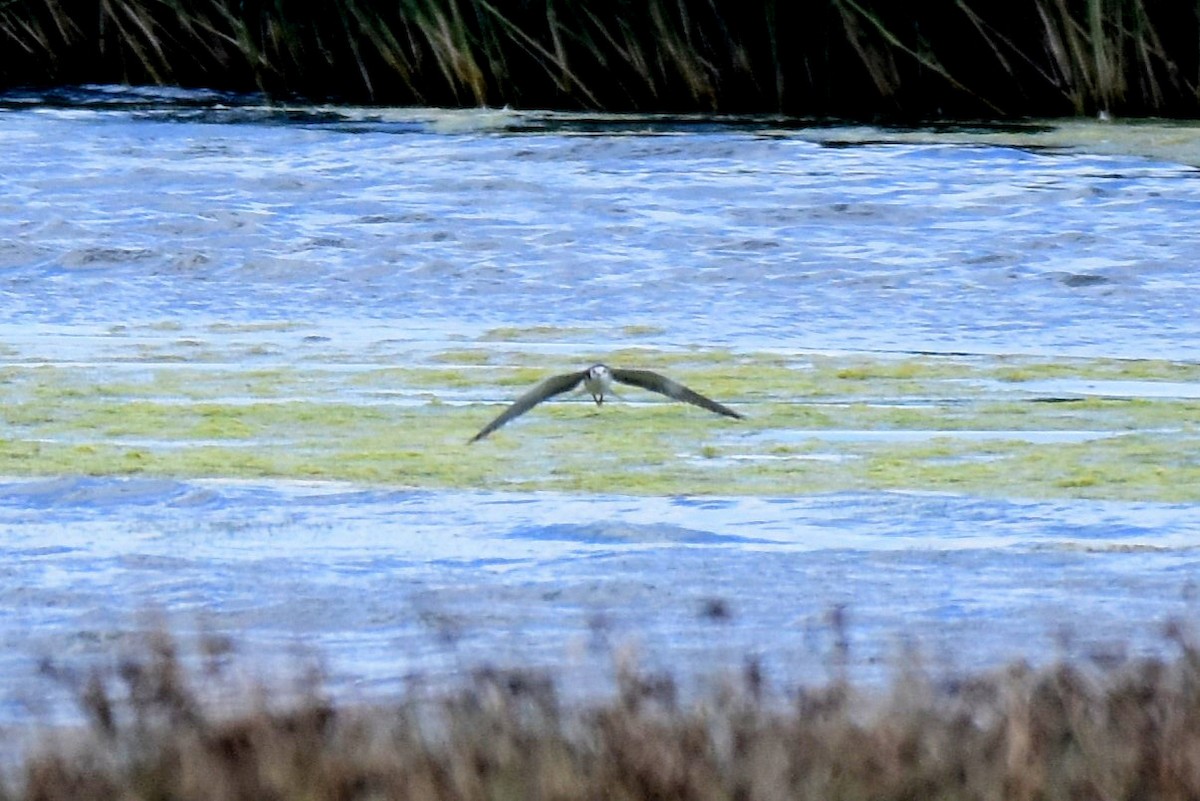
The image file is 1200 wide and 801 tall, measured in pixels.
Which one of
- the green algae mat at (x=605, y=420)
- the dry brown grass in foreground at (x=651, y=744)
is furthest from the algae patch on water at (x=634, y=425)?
the dry brown grass in foreground at (x=651, y=744)

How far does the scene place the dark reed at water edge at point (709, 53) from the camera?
12156 mm

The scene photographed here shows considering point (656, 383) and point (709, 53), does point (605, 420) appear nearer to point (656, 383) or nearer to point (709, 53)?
point (656, 383)

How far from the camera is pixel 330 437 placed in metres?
6.14

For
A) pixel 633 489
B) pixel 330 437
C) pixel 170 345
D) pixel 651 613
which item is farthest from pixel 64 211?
pixel 651 613

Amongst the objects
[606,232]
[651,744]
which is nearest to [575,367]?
[606,232]

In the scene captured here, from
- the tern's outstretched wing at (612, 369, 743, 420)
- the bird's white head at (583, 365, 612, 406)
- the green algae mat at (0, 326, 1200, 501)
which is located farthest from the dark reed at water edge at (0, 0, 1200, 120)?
the tern's outstretched wing at (612, 369, 743, 420)

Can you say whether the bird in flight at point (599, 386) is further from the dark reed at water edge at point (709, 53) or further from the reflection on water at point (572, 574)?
the dark reed at water edge at point (709, 53)

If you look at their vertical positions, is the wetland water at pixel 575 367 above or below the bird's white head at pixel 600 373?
below

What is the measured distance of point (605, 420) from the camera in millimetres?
6492

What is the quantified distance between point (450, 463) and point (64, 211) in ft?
17.4

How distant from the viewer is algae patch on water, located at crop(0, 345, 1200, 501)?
5.66 metres

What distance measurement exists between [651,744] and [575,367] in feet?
15.1

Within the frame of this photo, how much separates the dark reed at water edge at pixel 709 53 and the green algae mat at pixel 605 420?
481cm

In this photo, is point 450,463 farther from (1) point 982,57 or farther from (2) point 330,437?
(1) point 982,57
